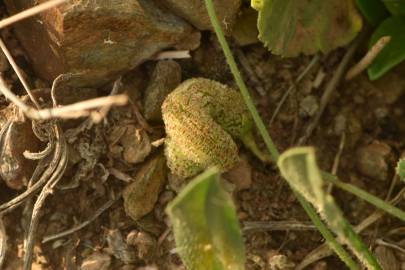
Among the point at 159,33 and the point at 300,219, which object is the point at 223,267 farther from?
the point at 159,33

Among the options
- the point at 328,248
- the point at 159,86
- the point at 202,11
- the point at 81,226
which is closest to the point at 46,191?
the point at 81,226

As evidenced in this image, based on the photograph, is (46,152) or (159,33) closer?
(46,152)

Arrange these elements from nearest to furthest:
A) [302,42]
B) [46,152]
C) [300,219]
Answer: [46,152] → [300,219] → [302,42]

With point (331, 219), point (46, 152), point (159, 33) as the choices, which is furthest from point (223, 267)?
point (159, 33)

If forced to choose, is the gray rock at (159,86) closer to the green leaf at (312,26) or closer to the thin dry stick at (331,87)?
the green leaf at (312,26)

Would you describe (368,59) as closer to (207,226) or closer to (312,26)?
(312,26)

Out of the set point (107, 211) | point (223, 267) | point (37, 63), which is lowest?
point (107, 211)
